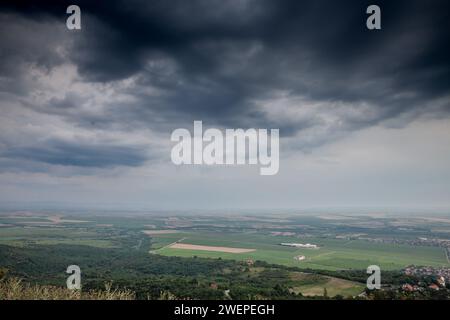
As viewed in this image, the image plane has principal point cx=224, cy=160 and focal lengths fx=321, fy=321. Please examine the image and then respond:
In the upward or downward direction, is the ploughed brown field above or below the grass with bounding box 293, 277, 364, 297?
below

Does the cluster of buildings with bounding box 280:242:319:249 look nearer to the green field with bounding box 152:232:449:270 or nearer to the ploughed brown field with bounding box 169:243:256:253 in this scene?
the green field with bounding box 152:232:449:270

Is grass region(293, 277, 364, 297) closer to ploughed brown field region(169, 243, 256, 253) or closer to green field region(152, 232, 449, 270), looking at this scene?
green field region(152, 232, 449, 270)

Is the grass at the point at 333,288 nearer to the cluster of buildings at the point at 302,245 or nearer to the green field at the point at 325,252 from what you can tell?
the green field at the point at 325,252

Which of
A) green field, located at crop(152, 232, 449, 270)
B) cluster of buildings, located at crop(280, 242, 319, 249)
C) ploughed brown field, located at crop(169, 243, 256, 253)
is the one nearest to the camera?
green field, located at crop(152, 232, 449, 270)

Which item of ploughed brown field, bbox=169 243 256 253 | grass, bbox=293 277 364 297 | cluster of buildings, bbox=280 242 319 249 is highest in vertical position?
grass, bbox=293 277 364 297

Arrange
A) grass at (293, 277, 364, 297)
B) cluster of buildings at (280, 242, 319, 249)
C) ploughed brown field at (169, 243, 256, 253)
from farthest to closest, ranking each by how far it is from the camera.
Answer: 1. cluster of buildings at (280, 242, 319, 249)
2. ploughed brown field at (169, 243, 256, 253)
3. grass at (293, 277, 364, 297)

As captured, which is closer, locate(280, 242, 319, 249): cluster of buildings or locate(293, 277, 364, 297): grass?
locate(293, 277, 364, 297): grass

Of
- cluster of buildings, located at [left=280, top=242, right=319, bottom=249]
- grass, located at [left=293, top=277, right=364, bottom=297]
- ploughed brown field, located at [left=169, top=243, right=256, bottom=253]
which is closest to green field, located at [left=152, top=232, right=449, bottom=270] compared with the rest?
cluster of buildings, located at [left=280, top=242, right=319, bottom=249]
